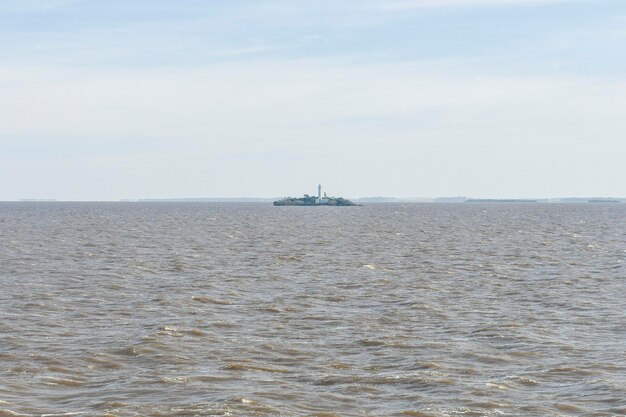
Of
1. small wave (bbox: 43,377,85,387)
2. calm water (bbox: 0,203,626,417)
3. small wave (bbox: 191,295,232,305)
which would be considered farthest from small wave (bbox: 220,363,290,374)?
small wave (bbox: 191,295,232,305)

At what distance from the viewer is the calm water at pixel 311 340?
20.5 meters

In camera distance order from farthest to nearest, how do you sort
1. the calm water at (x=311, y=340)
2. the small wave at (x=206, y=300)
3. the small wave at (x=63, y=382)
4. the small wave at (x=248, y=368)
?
the small wave at (x=206, y=300) < the small wave at (x=248, y=368) < the small wave at (x=63, y=382) < the calm water at (x=311, y=340)

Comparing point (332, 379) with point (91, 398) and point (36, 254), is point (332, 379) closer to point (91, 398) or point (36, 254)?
point (91, 398)

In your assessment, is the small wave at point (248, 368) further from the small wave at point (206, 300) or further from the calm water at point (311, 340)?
the small wave at point (206, 300)

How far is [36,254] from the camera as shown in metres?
63.1

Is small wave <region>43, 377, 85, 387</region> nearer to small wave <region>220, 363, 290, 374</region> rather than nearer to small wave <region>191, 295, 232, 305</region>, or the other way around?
small wave <region>220, 363, 290, 374</region>

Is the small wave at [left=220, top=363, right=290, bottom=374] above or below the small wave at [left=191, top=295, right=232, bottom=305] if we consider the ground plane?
below

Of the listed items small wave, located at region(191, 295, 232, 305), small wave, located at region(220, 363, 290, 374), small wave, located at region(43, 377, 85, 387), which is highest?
small wave, located at region(191, 295, 232, 305)

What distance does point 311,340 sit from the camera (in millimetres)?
27719

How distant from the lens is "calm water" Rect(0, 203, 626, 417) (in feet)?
67.2

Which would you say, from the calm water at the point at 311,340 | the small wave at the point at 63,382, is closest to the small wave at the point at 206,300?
the calm water at the point at 311,340

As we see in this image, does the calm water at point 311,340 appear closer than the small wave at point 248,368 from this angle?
Yes

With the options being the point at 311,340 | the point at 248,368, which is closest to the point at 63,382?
the point at 248,368

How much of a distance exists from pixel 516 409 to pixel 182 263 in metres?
38.3
